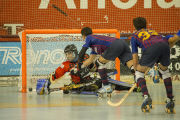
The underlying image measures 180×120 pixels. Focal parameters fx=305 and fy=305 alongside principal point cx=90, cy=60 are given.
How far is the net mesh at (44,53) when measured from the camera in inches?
251

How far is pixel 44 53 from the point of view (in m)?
6.67

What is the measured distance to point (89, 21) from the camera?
36.7ft

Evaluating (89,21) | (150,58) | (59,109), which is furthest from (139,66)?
(89,21)

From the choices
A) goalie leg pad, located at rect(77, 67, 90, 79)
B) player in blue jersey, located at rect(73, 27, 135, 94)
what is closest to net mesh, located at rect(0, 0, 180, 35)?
goalie leg pad, located at rect(77, 67, 90, 79)

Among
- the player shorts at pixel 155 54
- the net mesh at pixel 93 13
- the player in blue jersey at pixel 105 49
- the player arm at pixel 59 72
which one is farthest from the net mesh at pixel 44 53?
the net mesh at pixel 93 13

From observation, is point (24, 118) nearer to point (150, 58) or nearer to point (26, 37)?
point (150, 58)

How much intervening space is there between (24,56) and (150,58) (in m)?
3.55

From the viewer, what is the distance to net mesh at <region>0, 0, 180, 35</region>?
435 inches

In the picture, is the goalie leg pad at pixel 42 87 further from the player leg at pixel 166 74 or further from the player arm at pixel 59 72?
the player leg at pixel 166 74

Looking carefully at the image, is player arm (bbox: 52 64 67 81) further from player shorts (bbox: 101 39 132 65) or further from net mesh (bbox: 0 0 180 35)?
net mesh (bbox: 0 0 180 35)

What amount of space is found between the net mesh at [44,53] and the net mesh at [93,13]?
4388mm

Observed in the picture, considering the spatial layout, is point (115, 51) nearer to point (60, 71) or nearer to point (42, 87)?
→ point (60, 71)

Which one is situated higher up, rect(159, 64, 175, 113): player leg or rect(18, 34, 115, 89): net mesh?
rect(18, 34, 115, 89): net mesh

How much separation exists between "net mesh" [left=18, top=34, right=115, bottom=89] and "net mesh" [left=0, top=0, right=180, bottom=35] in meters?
4.39
